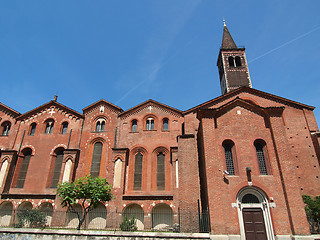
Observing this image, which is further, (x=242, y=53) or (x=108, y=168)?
(x=242, y=53)

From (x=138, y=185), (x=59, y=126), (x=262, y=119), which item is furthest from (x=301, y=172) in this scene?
(x=59, y=126)

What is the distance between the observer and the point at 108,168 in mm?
22609

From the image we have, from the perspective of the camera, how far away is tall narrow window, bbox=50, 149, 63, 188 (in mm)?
23422

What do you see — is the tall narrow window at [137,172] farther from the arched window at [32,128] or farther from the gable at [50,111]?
the arched window at [32,128]

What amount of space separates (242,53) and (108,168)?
88.7 ft

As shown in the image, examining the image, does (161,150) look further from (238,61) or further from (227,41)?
(227,41)

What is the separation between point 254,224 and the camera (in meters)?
13.8

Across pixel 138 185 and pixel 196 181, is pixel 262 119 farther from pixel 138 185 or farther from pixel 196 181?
pixel 138 185

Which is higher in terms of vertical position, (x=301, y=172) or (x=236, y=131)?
(x=236, y=131)

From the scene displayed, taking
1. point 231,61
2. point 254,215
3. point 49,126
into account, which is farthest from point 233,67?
point 49,126

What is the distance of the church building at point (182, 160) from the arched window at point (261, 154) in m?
0.08

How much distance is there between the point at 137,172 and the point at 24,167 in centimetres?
1298

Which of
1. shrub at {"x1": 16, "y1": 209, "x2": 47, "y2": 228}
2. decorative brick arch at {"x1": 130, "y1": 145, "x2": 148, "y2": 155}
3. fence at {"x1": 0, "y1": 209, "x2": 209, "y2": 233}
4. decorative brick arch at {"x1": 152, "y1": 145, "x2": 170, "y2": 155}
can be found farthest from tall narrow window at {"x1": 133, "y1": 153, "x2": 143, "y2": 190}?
shrub at {"x1": 16, "y1": 209, "x2": 47, "y2": 228}

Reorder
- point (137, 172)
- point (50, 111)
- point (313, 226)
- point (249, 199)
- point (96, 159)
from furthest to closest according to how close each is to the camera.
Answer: point (50, 111)
point (96, 159)
point (137, 172)
point (313, 226)
point (249, 199)
